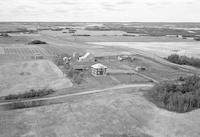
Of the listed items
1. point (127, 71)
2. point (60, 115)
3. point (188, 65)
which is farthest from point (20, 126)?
point (188, 65)

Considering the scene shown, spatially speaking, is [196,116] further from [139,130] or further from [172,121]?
[139,130]

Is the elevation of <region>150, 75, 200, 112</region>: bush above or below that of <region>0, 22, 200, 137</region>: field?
above

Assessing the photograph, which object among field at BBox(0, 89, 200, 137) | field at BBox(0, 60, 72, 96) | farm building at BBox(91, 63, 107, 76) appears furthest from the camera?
farm building at BBox(91, 63, 107, 76)

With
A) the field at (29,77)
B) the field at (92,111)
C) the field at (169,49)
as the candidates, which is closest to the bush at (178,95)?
the field at (92,111)

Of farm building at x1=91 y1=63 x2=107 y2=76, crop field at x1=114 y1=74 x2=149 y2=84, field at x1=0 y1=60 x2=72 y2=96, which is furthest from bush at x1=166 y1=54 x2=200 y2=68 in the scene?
field at x1=0 y1=60 x2=72 y2=96

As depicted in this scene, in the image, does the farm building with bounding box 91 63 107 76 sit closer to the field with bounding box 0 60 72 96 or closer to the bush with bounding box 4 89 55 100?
the field with bounding box 0 60 72 96
